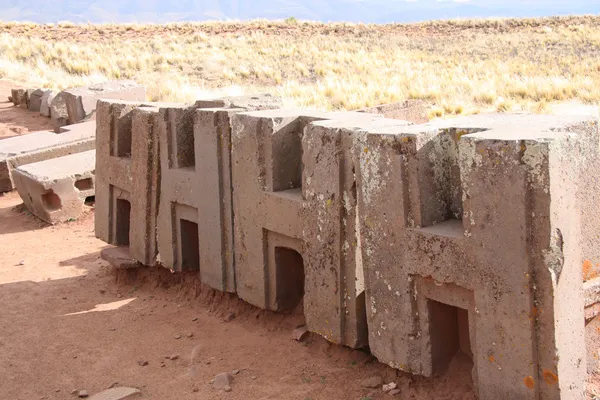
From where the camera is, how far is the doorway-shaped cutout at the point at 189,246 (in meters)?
6.74

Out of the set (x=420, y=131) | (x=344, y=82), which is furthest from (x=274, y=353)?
(x=344, y=82)

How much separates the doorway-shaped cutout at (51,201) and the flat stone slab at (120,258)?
3.15 meters

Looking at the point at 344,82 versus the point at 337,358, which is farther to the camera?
the point at 344,82

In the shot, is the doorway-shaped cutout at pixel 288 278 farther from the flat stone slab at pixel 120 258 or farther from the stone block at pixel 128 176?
the flat stone slab at pixel 120 258

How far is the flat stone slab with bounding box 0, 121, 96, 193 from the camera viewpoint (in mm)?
11602

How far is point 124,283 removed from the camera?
7.54 metres

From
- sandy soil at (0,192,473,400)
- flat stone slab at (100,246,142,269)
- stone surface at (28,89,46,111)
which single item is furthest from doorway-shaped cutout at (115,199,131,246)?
stone surface at (28,89,46,111)

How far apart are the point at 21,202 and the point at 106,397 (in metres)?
7.67

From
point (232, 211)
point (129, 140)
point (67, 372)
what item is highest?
point (129, 140)

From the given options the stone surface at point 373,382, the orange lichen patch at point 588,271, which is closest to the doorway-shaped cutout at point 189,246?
the stone surface at point 373,382

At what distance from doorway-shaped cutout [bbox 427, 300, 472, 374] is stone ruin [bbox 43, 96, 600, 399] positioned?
1 cm

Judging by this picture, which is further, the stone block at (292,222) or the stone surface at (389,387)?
the stone block at (292,222)

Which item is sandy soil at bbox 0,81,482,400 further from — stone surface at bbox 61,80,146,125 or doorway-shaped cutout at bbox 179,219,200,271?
stone surface at bbox 61,80,146,125

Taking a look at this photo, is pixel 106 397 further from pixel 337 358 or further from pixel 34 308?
pixel 34 308
